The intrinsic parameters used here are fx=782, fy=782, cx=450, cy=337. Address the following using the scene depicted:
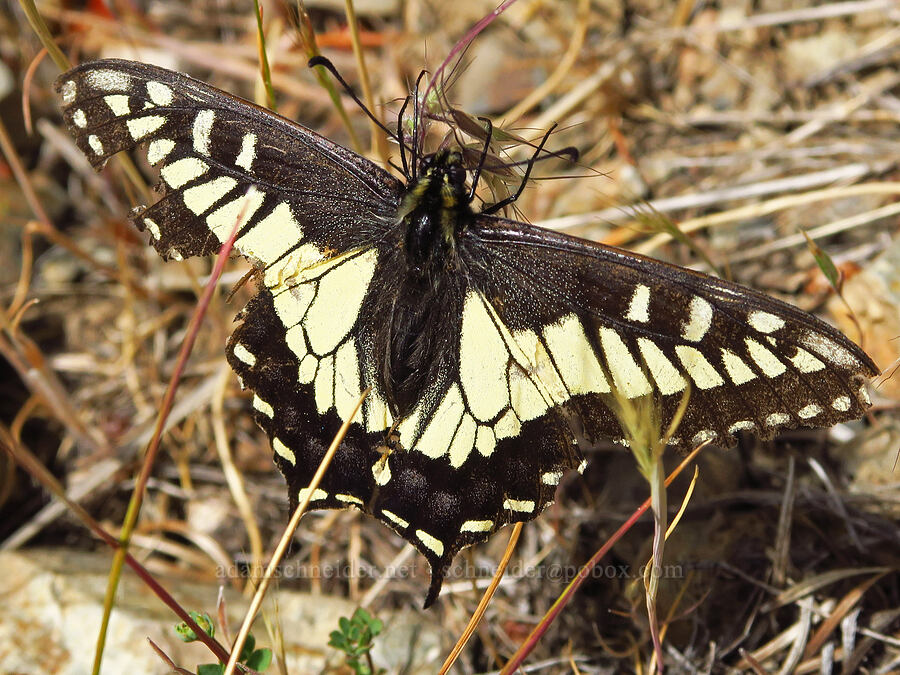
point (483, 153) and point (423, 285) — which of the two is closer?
point (483, 153)

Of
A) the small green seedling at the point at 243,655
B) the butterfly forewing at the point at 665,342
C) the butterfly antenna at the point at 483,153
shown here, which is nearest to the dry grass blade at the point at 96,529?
the small green seedling at the point at 243,655

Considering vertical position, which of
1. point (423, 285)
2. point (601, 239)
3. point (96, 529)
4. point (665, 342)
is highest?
point (601, 239)

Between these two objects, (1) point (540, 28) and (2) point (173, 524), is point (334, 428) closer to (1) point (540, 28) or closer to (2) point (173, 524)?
(2) point (173, 524)

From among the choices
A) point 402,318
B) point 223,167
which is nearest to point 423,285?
point 402,318

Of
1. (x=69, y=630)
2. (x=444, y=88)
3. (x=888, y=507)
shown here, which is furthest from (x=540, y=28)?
(x=69, y=630)

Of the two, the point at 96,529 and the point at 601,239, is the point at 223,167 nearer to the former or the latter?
the point at 96,529

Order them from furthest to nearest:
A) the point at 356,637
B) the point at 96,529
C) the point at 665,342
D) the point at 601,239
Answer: the point at 601,239, the point at 356,637, the point at 665,342, the point at 96,529

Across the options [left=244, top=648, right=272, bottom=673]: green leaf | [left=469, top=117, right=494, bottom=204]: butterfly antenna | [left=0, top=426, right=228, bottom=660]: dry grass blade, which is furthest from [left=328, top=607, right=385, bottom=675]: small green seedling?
[left=469, top=117, right=494, bottom=204]: butterfly antenna
